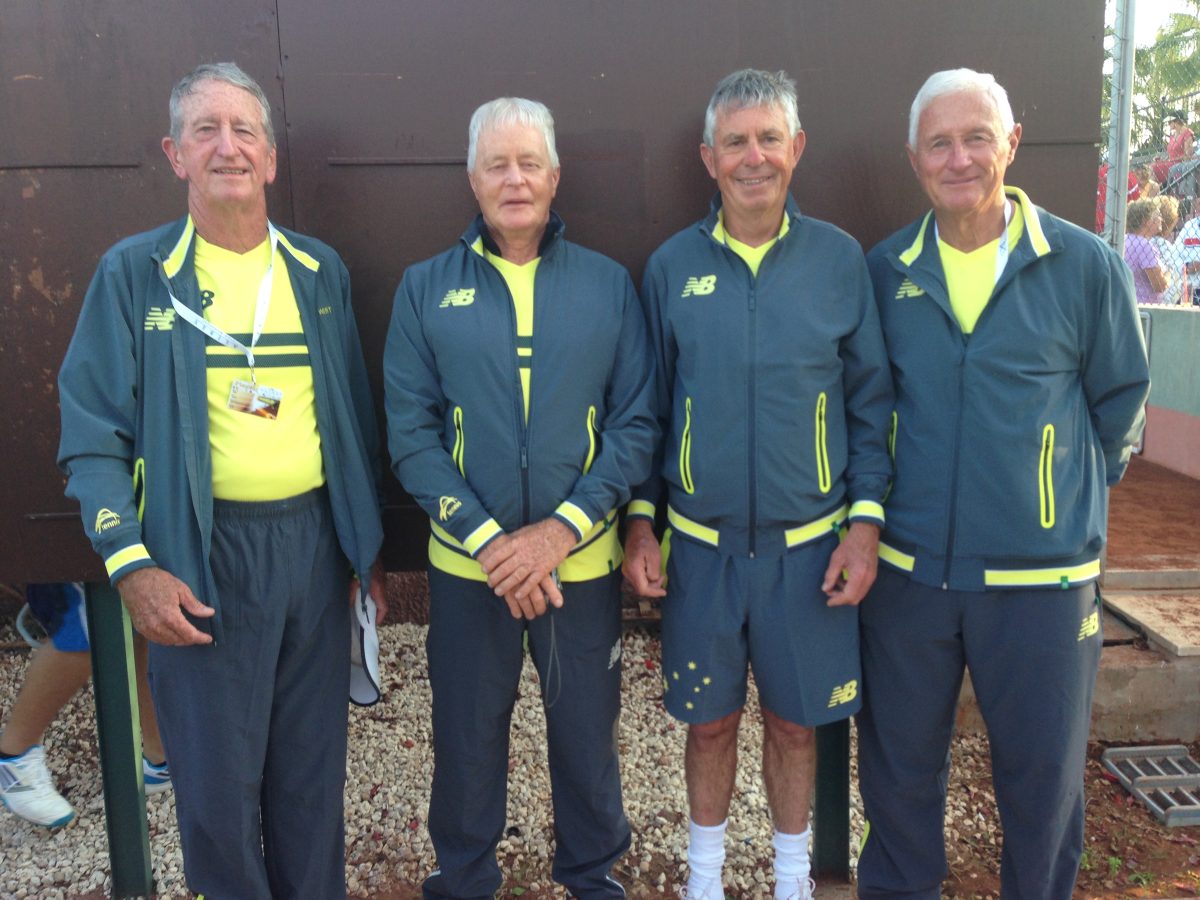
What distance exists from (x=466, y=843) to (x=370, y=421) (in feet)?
3.82

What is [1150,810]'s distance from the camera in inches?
139

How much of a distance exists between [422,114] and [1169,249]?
19.5ft

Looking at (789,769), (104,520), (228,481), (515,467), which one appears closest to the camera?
(104,520)

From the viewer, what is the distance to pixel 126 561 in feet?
7.16

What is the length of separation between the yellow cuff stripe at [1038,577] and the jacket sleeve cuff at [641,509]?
0.84 metres

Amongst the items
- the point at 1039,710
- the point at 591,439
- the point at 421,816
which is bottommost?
the point at 421,816

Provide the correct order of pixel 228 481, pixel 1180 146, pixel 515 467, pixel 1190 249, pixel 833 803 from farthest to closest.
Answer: pixel 1190 249 → pixel 1180 146 → pixel 833 803 → pixel 515 467 → pixel 228 481

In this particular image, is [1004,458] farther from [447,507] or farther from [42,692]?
[42,692]

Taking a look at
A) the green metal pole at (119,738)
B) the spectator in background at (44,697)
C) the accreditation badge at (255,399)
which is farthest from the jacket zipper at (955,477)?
the spectator in background at (44,697)

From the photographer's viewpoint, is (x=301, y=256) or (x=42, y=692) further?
(x=42, y=692)

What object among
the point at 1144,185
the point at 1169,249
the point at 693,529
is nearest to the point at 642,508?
the point at 693,529

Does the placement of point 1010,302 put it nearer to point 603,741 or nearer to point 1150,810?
point 603,741

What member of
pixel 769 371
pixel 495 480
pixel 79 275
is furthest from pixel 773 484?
pixel 79 275

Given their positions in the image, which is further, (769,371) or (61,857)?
(61,857)
